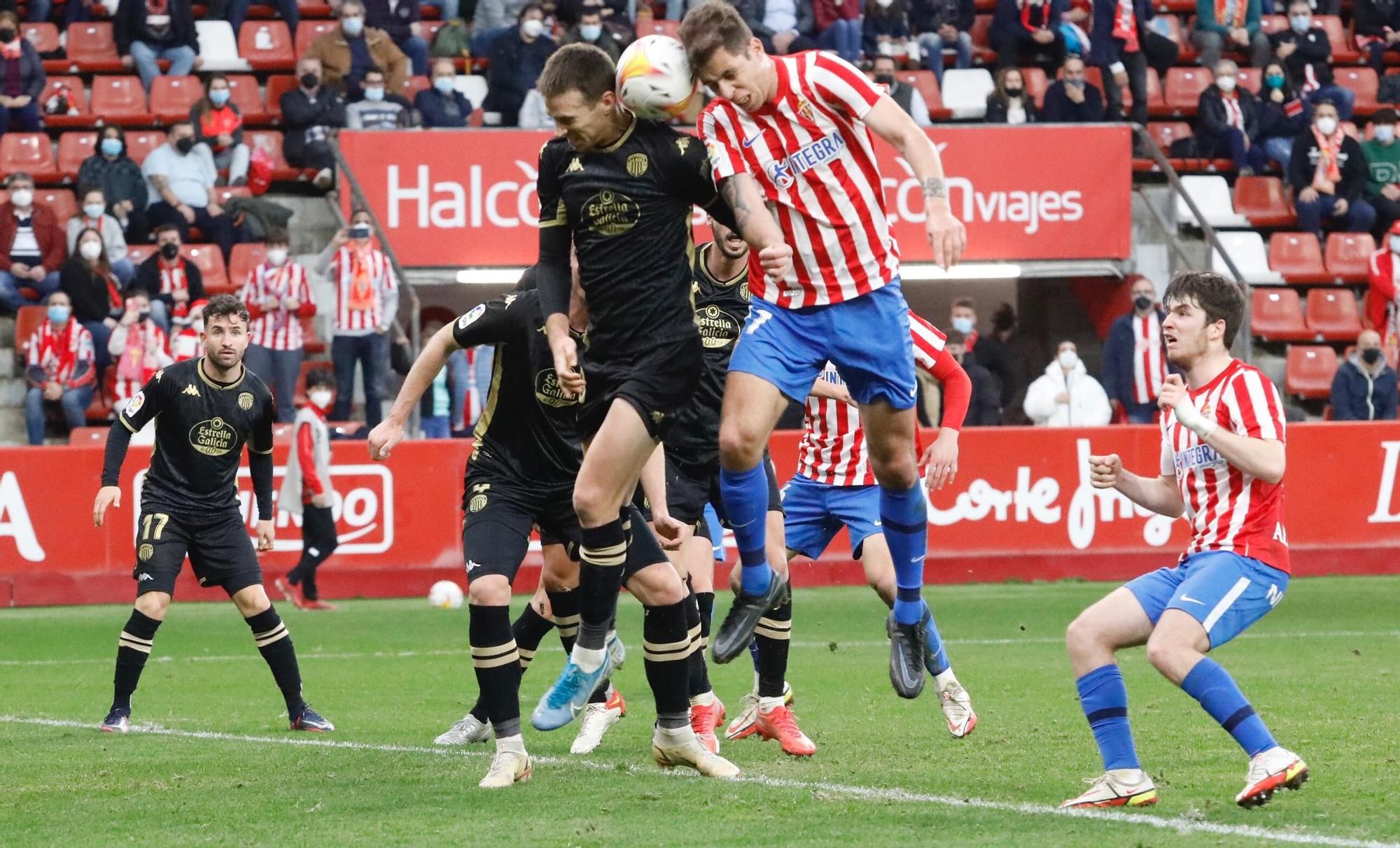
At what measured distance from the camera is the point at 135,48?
21969 mm

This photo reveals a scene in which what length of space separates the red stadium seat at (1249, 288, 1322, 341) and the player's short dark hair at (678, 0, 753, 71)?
53.3 ft

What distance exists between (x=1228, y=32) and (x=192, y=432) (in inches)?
731

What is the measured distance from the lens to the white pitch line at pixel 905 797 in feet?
18.3

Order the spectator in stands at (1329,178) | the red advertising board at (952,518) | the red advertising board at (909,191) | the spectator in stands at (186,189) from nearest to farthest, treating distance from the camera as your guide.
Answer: the red advertising board at (952,518), the red advertising board at (909,191), the spectator in stands at (186,189), the spectator in stands at (1329,178)

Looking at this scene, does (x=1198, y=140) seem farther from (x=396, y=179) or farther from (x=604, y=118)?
(x=604, y=118)

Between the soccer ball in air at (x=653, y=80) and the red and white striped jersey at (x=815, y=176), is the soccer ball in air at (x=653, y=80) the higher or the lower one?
the higher one

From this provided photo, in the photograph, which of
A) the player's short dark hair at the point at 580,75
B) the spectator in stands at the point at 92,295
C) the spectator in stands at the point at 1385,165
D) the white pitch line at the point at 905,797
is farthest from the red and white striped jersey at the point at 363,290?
the player's short dark hair at the point at 580,75

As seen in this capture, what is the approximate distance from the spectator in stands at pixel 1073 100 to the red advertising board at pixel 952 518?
5591 millimetres

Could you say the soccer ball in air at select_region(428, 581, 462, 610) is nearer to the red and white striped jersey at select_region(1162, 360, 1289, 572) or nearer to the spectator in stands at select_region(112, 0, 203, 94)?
the spectator in stands at select_region(112, 0, 203, 94)

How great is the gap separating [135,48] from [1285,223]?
13.8 meters

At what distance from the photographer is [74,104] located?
72.1 ft

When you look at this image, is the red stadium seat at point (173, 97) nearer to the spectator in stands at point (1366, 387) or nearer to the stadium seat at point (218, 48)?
the stadium seat at point (218, 48)

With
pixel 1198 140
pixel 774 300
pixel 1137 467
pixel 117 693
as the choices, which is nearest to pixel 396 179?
pixel 1137 467

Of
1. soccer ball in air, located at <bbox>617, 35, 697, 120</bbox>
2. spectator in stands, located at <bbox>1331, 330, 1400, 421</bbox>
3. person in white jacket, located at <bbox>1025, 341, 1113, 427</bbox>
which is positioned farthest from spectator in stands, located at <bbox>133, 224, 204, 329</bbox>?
soccer ball in air, located at <bbox>617, 35, 697, 120</bbox>
